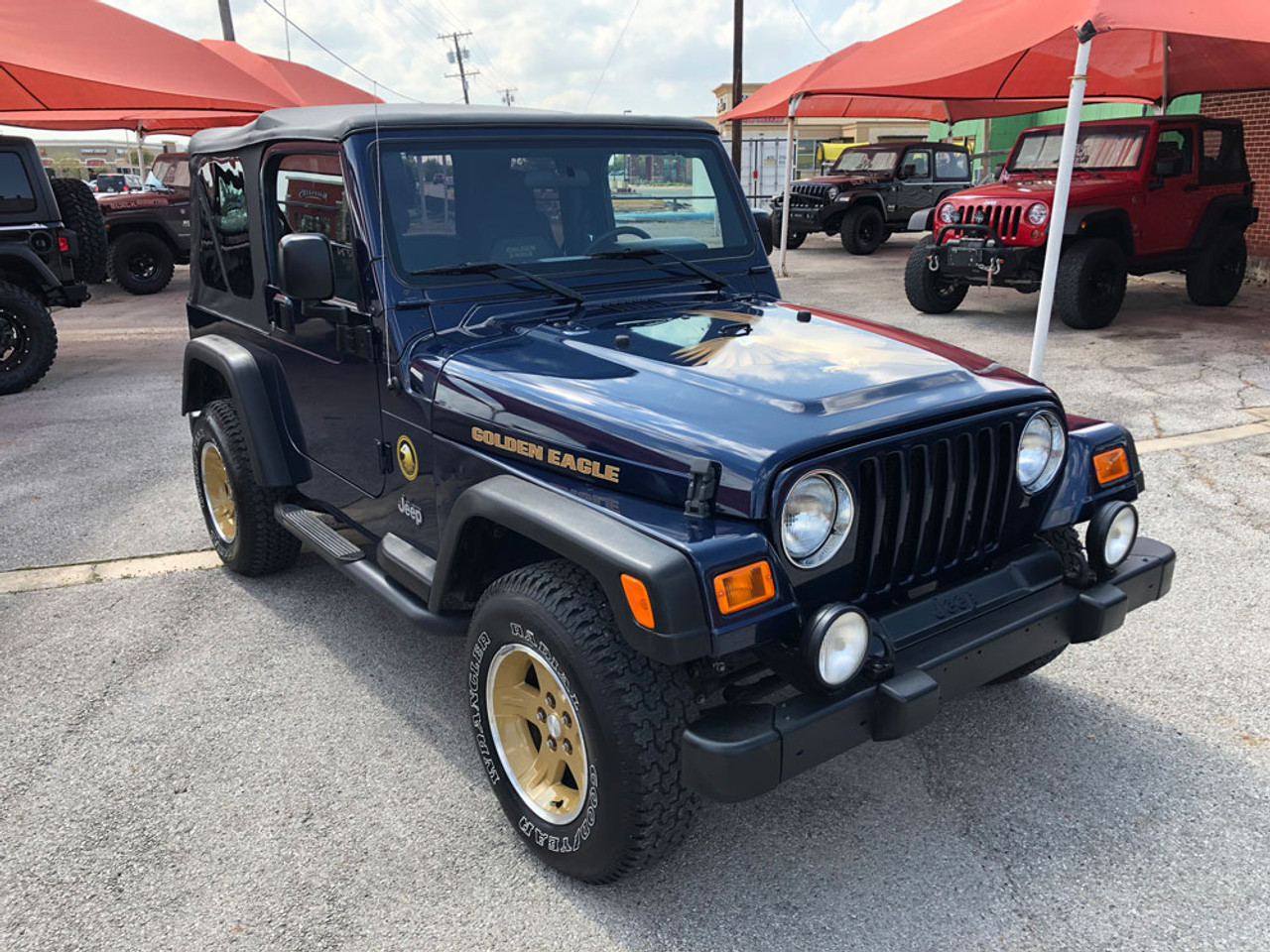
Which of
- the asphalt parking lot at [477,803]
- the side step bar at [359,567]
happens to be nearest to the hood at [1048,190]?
the asphalt parking lot at [477,803]

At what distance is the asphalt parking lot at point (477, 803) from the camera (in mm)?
2340

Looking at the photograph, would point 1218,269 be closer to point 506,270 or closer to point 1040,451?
point 1040,451

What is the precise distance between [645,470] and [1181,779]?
1.88 m

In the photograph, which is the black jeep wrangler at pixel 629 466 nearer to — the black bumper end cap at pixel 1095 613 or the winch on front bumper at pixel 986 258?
the black bumper end cap at pixel 1095 613

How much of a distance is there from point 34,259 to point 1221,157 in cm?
1188

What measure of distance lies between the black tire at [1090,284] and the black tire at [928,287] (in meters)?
1.28

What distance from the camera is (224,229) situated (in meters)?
4.03

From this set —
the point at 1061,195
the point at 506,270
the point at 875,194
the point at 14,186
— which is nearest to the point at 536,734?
the point at 506,270

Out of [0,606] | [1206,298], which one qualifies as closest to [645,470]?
[0,606]

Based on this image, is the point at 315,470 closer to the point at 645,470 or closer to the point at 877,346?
the point at 645,470

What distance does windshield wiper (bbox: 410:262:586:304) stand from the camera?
3.00 metres

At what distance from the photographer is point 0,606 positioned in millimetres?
4164

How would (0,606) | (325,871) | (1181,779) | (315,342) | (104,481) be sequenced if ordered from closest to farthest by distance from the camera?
(325,871)
(1181,779)
(315,342)
(0,606)
(104,481)

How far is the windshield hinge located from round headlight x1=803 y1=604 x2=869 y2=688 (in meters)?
0.33
